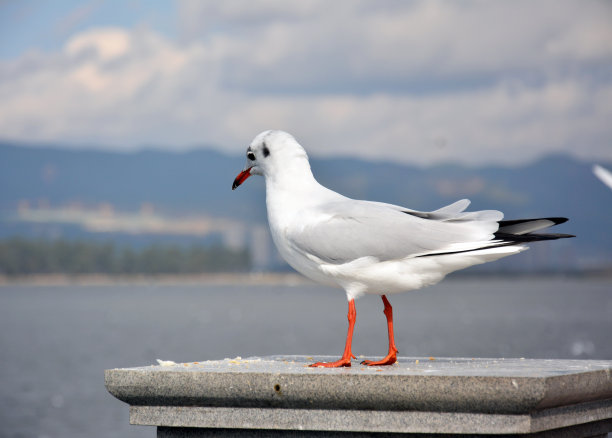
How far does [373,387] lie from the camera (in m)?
5.64

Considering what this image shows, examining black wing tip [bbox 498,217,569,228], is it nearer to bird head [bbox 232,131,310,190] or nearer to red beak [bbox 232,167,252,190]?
bird head [bbox 232,131,310,190]

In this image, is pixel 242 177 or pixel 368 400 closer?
pixel 368 400

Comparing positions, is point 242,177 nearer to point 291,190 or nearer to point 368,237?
point 291,190

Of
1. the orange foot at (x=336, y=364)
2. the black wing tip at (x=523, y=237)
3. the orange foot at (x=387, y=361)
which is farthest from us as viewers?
the orange foot at (x=387, y=361)

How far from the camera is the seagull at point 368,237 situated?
22.5 feet

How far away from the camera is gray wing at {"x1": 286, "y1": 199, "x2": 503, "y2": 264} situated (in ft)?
22.8

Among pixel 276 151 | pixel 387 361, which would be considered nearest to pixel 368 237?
pixel 387 361

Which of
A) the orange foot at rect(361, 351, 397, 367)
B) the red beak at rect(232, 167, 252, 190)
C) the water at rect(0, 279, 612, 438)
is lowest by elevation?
Result: the orange foot at rect(361, 351, 397, 367)

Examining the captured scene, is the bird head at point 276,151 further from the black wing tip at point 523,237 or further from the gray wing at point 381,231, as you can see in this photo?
the black wing tip at point 523,237

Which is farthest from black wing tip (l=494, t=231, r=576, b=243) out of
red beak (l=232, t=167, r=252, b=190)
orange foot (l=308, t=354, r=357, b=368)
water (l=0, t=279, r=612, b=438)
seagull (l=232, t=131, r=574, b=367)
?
water (l=0, t=279, r=612, b=438)

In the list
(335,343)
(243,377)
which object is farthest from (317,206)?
(335,343)

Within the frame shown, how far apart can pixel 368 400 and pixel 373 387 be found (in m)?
0.09

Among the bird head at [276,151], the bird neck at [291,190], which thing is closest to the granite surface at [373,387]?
the bird neck at [291,190]

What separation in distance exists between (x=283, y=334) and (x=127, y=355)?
26655mm
